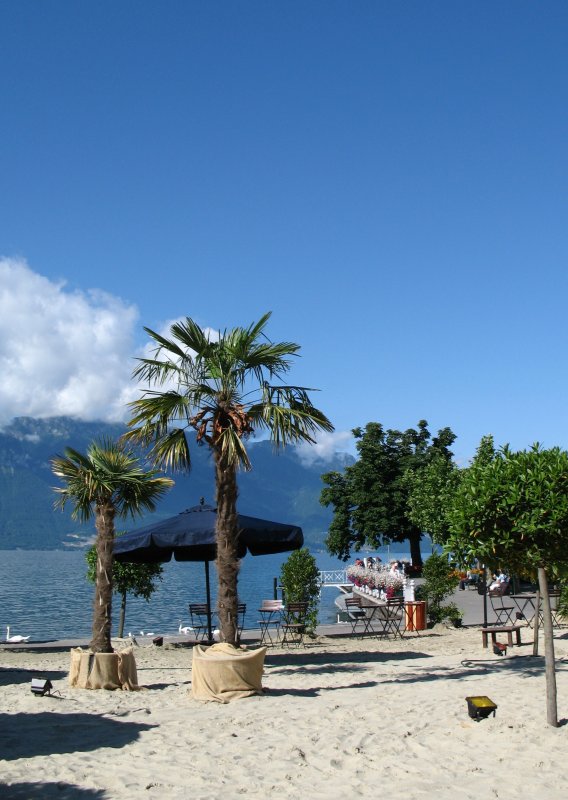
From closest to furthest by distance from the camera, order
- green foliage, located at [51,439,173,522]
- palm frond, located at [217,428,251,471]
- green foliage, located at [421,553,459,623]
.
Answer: palm frond, located at [217,428,251,471], green foliage, located at [51,439,173,522], green foliage, located at [421,553,459,623]

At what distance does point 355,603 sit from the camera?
19047mm

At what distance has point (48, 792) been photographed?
19.1 ft

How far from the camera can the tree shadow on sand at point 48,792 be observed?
5.71 m

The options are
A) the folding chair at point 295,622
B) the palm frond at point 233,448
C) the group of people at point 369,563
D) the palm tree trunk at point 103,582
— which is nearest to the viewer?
the palm frond at point 233,448

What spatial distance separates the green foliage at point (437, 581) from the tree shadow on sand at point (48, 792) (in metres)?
13.8

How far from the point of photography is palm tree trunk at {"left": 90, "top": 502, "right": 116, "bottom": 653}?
1189 cm

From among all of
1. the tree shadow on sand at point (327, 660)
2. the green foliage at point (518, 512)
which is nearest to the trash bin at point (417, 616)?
the tree shadow on sand at point (327, 660)

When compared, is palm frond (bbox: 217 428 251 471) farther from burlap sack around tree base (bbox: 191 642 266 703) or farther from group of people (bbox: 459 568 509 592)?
group of people (bbox: 459 568 509 592)

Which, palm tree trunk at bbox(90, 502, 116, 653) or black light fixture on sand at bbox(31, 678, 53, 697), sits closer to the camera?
black light fixture on sand at bbox(31, 678, 53, 697)

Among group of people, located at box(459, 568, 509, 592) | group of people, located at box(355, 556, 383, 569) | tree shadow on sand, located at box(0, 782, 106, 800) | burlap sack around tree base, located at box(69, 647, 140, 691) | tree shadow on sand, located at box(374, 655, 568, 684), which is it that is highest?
tree shadow on sand, located at box(0, 782, 106, 800)

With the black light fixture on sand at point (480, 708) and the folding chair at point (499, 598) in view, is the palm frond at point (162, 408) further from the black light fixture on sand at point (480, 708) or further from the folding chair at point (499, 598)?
the folding chair at point (499, 598)

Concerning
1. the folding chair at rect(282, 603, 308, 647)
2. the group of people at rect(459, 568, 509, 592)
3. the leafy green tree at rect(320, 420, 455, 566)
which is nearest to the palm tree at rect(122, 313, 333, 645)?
the folding chair at rect(282, 603, 308, 647)

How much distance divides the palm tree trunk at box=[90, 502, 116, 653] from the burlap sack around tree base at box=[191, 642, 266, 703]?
8.03 feet

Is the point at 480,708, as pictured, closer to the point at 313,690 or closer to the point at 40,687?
the point at 313,690
